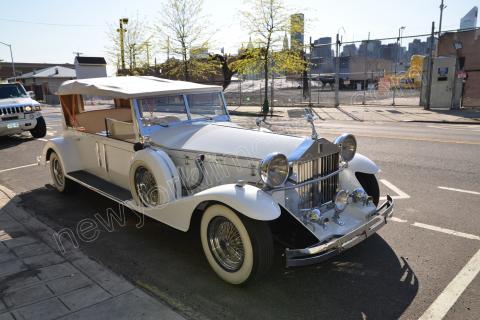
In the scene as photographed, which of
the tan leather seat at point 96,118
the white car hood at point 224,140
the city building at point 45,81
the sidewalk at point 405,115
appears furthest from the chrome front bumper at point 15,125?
the city building at point 45,81

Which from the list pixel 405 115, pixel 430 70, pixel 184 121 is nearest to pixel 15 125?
pixel 184 121

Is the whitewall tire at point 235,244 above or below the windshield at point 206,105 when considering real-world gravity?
below

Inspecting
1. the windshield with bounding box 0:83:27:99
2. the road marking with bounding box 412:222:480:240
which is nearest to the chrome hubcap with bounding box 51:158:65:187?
the road marking with bounding box 412:222:480:240

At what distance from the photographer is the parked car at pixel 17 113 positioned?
11.7m

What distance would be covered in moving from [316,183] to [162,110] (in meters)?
2.29

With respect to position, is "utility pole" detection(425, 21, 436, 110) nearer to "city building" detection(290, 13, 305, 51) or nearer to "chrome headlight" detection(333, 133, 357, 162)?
"city building" detection(290, 13, 305, 51)

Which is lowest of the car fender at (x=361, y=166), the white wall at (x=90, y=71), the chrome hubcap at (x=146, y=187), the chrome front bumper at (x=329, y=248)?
the chrome front bumper at (x=329, y=248)

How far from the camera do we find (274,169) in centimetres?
334

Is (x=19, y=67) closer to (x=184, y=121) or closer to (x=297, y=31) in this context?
(x=297, y=31)

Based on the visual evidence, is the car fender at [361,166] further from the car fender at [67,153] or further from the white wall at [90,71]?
the white wall at [90,71]

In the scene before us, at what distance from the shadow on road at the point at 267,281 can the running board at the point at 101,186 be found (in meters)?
0.43

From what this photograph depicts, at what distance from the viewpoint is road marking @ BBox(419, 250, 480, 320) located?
2.88m

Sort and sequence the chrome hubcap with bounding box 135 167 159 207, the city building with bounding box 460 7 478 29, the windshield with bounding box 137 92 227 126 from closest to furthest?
the chrome hubcap with bounding box 135 167 159 207, the windshield with bounding box 137 92 227 126, the city building with bounding box 460 7 478 29

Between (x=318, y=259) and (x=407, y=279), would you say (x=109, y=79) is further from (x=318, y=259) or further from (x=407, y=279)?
(x=407, y=279)
